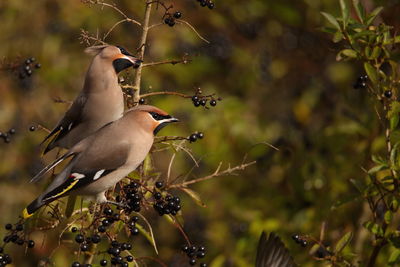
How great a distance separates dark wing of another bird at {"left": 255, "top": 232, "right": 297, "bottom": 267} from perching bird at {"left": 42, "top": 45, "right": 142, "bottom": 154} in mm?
1249

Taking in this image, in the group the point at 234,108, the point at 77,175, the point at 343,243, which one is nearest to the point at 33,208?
the point at 77,175

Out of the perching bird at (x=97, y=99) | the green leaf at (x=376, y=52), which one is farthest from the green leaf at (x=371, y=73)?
the perching bird at (x=97, y=99)

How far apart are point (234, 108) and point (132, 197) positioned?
2.48 m

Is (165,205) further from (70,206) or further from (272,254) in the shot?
(272,254)

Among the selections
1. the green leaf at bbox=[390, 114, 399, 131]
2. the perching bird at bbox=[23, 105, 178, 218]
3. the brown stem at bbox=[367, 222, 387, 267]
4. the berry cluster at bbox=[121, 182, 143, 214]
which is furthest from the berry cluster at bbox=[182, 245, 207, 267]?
the green leaf at bbox=[390, 114, 399, 131]

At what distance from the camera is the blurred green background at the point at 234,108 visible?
15.8ft

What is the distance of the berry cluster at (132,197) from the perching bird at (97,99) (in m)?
0.25

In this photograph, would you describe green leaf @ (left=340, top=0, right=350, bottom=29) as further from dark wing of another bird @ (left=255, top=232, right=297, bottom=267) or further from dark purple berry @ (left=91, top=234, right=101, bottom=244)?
dark purple berry @ (left=91, top=234, right=101, bottom=244)

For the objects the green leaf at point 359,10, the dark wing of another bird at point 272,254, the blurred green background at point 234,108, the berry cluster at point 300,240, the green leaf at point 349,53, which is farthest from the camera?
the blurred green background at point 234,108

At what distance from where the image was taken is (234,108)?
5492mm

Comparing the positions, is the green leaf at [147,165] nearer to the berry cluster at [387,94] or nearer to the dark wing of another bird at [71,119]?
the dark wing of another bird at [71,119]

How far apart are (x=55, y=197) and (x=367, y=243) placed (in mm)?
1998

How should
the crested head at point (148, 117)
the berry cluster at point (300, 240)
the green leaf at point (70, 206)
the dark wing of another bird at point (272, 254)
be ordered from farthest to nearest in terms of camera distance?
the dark wing of another bird at point (272, 254)
the berry cluster at point (300, 240)
the green leaf at point (70, 206)
the crested head at point (148, 117)

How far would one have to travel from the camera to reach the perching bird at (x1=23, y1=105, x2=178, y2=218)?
3023 mm
